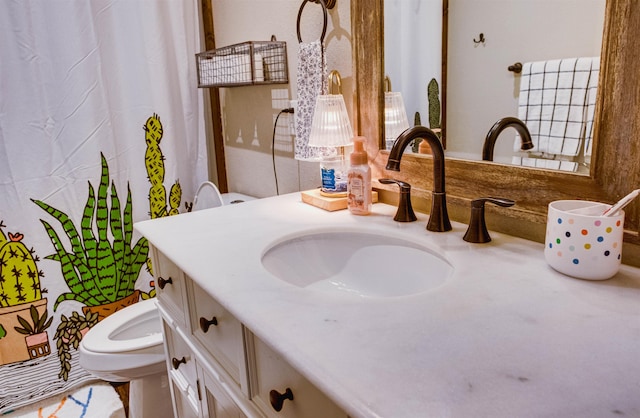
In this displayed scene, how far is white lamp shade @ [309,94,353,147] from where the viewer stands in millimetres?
1264

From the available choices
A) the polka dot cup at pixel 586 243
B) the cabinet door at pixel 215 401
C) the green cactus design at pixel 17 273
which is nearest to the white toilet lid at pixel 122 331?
the green cactus design at pixel 17 273

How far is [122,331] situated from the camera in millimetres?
1709

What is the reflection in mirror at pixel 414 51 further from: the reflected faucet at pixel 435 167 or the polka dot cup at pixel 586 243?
the polka dot cup at pixel 586 243

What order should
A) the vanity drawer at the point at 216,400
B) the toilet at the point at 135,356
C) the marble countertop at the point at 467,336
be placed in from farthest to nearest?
the toilet at the point at 135,356 < the vanity drawer at the point at 216,400 < the marble countertop at the point at 467,336

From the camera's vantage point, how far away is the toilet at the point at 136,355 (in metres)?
1.50

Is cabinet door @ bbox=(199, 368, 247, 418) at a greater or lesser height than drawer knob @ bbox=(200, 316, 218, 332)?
lesser

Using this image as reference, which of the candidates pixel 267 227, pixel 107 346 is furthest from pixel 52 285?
pixel 267 227

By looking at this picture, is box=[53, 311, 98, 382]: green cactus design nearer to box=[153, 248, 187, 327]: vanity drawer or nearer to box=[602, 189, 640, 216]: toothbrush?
box=[153, 248, 187, 327]: vanity drawer

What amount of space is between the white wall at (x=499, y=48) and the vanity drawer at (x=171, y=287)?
2.31 feet

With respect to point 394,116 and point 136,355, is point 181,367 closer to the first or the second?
point 136,355

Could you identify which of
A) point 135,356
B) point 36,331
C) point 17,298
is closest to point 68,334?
point 36,331

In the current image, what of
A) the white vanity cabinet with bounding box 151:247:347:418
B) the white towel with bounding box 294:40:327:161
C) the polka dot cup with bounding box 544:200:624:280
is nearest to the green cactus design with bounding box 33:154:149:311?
the white vanity cabinet with bounding box 151:247:347:418

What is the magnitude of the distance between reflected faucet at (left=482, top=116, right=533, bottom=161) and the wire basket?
2.97 feet

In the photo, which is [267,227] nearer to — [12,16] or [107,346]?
[107,346]
